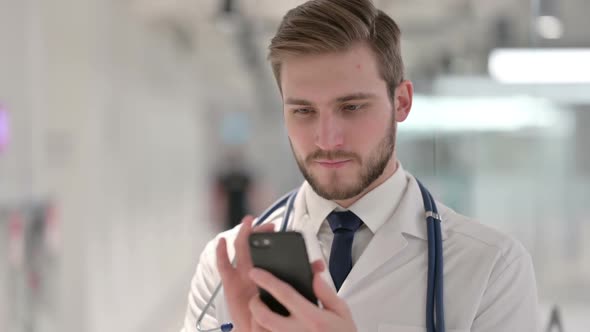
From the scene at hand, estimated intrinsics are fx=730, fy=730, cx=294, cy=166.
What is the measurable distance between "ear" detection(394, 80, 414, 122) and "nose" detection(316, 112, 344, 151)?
18cm

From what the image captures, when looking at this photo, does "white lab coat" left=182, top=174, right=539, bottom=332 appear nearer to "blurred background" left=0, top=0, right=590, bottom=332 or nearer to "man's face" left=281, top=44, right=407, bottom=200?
"man's face" left=281, top=44, right=407, bottom=200

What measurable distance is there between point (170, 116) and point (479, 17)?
6.24m

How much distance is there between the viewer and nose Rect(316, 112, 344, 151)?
1354 millimetres

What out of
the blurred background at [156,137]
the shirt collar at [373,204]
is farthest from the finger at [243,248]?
the blurred background at [156,137]

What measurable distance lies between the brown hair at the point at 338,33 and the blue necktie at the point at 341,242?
270 mm

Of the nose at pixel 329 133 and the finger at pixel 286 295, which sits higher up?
the nose at pixel 329 133

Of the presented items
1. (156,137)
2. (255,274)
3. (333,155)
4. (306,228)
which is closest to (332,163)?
(333,155)

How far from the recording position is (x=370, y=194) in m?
1.50

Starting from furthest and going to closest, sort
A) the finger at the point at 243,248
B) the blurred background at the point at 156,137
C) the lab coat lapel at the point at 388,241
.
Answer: the blurred background at the point at 156,137 < the lab coat lapel at the point at 388,241 < the finger at the point at 243,248

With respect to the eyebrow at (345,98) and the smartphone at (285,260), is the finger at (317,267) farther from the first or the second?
the eyebrow at (345,98)

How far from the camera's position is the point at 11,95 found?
366 cm

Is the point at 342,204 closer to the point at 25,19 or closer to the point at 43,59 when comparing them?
the point at 25,19

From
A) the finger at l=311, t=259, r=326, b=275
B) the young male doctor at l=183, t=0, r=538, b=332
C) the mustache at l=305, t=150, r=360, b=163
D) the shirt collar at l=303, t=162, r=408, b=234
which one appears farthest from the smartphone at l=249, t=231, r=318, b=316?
the shirt collar at l=303, t=162, r=408, b=234

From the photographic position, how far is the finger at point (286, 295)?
1.09 meters
